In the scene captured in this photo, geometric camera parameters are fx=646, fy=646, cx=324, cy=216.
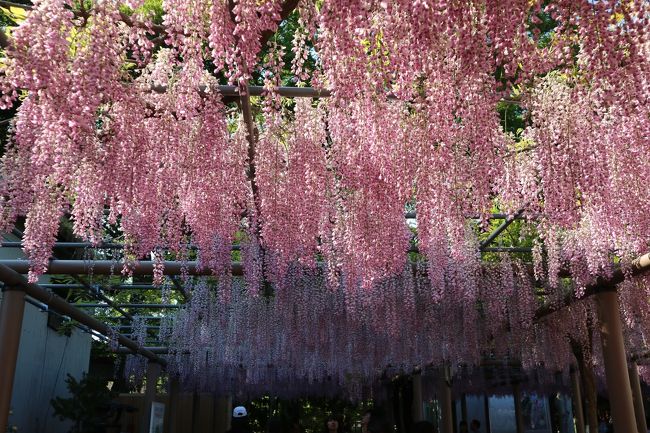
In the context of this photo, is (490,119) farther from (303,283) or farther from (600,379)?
(600,379)

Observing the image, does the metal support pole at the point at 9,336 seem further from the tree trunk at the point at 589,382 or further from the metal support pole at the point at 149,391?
the metal support pole at the point at 149,391

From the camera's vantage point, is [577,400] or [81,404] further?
[577,400]

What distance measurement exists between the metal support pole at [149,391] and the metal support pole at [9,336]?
8.39 m

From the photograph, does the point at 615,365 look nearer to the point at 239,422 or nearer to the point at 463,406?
the point at 239,422

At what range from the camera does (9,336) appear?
275 inches

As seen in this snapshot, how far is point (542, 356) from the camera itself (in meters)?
11.3

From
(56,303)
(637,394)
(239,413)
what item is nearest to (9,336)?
(56,303)

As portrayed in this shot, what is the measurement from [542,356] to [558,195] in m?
7.65

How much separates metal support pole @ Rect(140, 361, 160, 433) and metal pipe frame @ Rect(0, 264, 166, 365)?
1028mm

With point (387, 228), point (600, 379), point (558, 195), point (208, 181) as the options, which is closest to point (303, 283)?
point (387, 228)

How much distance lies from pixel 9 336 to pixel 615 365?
22.5 feet

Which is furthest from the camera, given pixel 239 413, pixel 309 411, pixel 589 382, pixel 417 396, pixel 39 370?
pixel 309 411

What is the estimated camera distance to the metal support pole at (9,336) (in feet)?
22.2

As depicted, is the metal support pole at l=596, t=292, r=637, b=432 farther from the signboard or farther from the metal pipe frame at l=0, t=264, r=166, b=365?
the metal pipe frame at l=0, t=264, r=166, b=365
